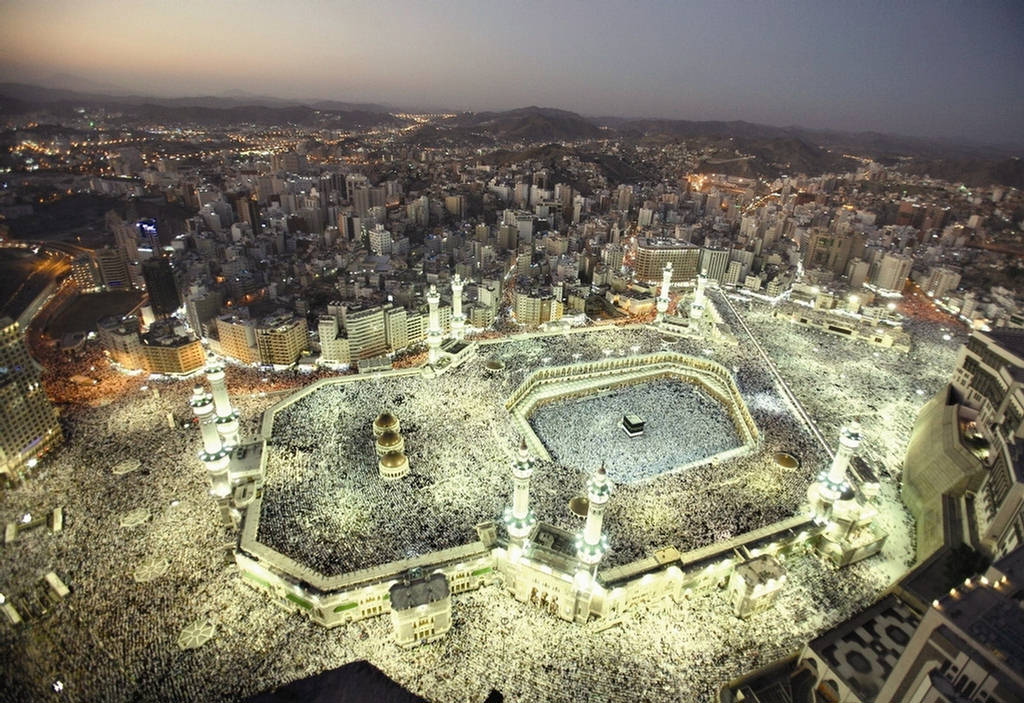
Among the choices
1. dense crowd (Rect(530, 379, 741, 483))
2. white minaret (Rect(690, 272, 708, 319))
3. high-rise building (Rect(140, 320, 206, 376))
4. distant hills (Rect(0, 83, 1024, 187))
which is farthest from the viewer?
distant hills (Rect(0, 83, 1024, 187))

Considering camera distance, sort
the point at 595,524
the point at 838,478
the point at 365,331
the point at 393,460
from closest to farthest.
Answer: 1. the point at 595,524
2. the point at 838,478
3. the point at 393,460
4. the point at 365,331

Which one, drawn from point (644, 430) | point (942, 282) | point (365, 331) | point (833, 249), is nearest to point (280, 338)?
point (365, 331)

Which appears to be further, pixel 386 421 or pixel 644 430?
pixel 644 430

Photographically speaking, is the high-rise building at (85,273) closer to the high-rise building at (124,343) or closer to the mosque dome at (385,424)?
the high-rise building at (124,343)

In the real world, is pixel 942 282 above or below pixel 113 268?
above

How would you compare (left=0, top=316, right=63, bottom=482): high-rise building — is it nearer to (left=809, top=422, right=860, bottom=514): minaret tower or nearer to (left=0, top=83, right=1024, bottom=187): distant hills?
(left=809, top=422, right=860, bottom=514): minaret tower

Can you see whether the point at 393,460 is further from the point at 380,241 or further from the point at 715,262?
the point at 380,241

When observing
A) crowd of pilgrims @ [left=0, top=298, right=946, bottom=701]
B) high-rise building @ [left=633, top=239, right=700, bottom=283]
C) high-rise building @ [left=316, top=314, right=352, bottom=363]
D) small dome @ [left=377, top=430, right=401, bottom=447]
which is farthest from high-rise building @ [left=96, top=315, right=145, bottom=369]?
high-rise building @ [left=633, top=239, right=700, bottom=283]
